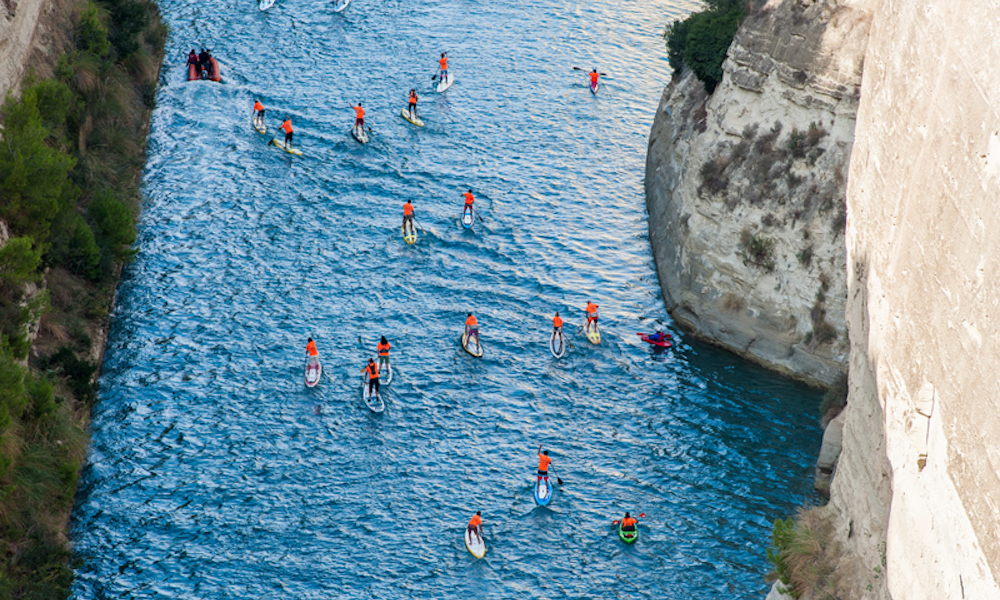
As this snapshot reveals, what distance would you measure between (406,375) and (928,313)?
889 inches

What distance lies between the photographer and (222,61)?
60.1 metres

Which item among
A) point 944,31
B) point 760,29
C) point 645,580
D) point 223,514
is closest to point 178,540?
point 223,514

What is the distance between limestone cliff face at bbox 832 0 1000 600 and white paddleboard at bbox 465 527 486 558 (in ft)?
36.7

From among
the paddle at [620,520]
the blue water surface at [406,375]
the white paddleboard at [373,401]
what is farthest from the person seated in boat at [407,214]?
the paddle at [620,520]

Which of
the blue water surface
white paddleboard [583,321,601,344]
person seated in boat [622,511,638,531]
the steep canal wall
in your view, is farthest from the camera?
white paddleboard [583,321,601,344]

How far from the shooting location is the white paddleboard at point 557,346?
41.0 m

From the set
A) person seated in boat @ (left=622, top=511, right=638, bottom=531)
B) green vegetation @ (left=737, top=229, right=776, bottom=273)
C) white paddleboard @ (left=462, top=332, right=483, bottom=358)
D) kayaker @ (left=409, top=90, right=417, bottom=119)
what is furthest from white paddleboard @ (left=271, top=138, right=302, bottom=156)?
person seated in boat @ (left=622, top=511, right=638, bottom=531)

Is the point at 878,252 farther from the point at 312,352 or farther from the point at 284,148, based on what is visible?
the point at 284,148

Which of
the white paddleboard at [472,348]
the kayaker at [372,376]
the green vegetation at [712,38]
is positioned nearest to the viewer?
the kayaker at [372,376]

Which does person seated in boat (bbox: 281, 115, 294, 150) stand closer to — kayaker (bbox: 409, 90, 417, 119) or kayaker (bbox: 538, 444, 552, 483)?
kayaker (bbox: 409, 90, 417, 119)

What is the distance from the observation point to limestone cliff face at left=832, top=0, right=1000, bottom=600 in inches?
704

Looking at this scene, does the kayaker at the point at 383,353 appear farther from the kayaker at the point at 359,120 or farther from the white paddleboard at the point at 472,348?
the kayaker at the point at 359,120

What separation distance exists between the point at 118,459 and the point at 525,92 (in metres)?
36.9

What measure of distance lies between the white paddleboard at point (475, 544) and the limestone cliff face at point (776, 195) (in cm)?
1681
